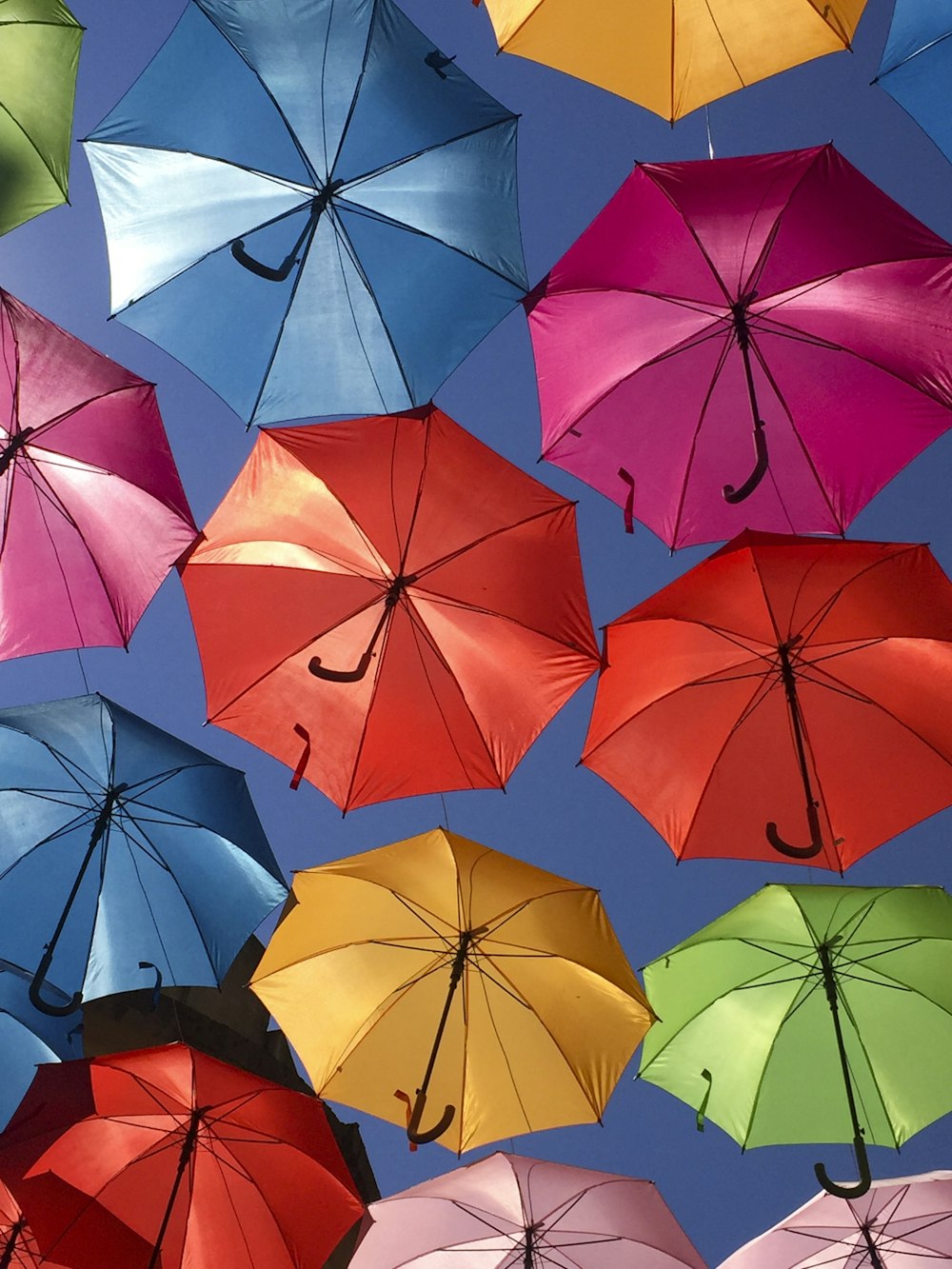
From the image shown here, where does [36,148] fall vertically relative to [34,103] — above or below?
below

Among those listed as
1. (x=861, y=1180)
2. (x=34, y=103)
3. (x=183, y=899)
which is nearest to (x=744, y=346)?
(x=34, y=103)

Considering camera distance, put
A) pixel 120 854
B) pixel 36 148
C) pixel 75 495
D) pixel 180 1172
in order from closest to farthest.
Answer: pixel 36 148 → pixel 75 495 → pixel 180 1172 → pixel 120 854

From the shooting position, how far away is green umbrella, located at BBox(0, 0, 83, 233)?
973 cm

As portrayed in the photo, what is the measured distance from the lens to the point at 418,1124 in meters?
9.91

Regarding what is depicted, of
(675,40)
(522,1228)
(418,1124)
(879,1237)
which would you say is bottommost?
(522,1228)

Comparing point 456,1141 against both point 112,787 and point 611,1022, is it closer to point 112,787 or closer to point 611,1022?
point 611,1022

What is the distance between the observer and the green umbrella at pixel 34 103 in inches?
383

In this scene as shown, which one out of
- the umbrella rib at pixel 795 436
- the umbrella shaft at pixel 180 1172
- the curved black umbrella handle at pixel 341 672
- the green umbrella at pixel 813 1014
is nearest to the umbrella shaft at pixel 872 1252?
the green umbrella at pixel 813 1014

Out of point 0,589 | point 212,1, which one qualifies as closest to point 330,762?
point 0,589

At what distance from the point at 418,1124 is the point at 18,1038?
3.53m

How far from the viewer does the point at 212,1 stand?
32.2ft

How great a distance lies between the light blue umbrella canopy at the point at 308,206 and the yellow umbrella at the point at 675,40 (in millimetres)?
736

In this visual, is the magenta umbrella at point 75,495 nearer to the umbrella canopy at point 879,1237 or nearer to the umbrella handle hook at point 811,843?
the umbrella handle hook at point 811,843

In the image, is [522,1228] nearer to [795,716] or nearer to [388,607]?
[795,716]
